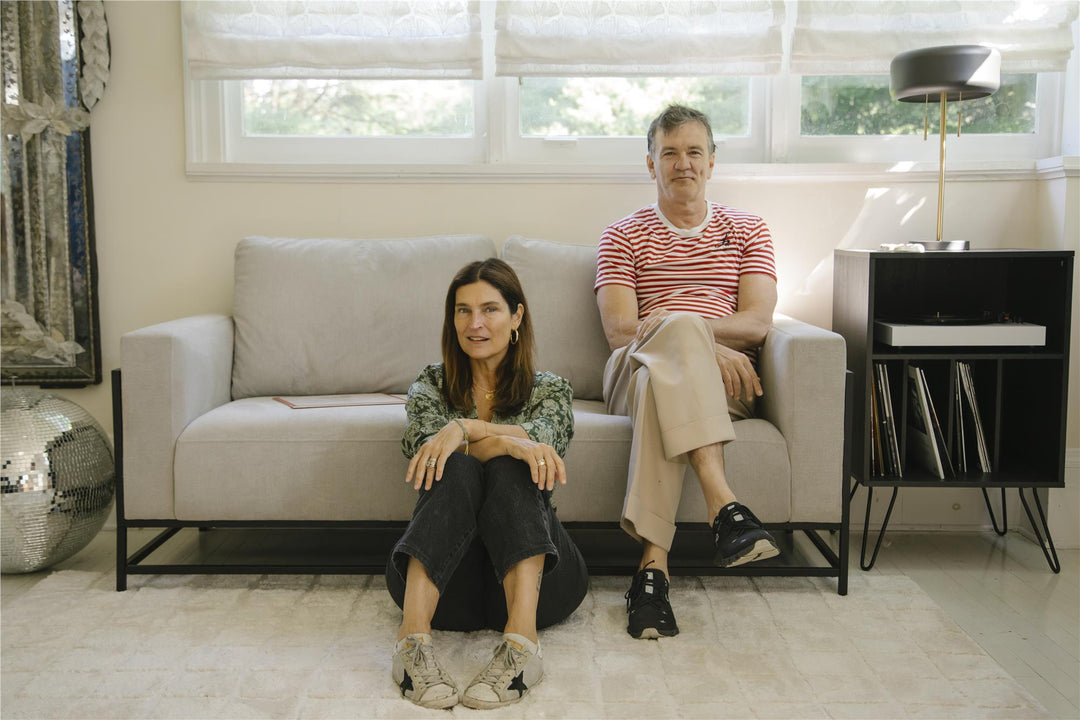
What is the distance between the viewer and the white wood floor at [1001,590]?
2.02 metres

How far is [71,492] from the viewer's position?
8.32ft

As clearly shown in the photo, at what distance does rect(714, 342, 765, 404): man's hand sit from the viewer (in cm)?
242

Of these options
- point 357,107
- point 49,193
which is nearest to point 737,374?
point 357,107

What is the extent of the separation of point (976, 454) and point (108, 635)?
2.25 m

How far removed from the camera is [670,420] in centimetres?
223

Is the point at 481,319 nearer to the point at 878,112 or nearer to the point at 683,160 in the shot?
the point at 683,160

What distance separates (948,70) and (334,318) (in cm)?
183

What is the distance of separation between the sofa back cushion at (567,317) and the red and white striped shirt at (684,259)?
92 mm

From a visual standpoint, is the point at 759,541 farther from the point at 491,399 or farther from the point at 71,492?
the point at 71,492

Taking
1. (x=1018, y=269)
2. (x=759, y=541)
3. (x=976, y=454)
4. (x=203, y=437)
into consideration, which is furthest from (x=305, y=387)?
(x=1018, y=269)

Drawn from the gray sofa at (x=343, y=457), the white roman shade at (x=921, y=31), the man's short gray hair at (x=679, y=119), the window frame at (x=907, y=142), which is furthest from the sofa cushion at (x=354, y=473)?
the white roman shade at (x=921, y=31)

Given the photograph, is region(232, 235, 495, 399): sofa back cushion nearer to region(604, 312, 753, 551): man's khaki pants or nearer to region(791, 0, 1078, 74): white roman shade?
region(604, 312, 753, 551): man's khaki pants

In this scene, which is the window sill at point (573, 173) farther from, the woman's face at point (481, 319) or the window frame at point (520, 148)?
the woman's face at point (481, 319)

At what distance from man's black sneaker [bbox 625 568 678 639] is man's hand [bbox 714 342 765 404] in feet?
1.66
